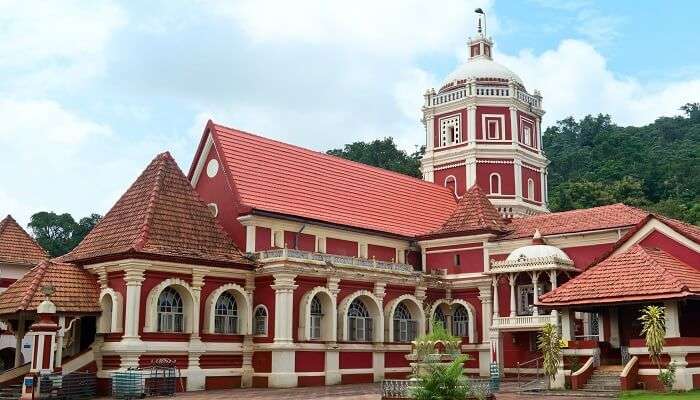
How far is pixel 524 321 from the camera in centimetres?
3222

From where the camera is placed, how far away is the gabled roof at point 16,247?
33281mm

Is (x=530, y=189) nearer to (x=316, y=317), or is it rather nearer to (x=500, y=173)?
(x=500, y=173)

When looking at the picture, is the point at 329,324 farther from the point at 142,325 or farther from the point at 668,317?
the point at 668,317

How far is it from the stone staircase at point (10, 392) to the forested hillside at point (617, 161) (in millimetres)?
46630

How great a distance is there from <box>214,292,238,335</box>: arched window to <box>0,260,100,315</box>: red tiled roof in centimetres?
423

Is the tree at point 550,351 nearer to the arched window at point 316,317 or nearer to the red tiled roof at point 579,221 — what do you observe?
the red tiled roof at point 579,221

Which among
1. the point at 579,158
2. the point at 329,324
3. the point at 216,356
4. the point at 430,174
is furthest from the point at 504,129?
the point at 579,158

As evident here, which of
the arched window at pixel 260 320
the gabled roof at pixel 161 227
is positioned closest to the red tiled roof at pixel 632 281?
the arched window at pixel 260 320

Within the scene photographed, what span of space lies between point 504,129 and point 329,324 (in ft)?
55.8

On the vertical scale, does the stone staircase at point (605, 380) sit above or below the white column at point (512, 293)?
below

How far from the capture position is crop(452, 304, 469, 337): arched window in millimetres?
35969

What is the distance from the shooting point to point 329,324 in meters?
31.0

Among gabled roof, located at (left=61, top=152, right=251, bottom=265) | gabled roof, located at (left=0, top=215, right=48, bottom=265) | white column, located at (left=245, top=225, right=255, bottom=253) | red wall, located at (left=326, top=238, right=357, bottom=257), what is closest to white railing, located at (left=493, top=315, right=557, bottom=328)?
red wall, located at (left=326, top=238, right=357, bottom=257)

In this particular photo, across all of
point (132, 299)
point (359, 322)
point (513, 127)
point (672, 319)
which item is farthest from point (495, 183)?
point (132, 299)
